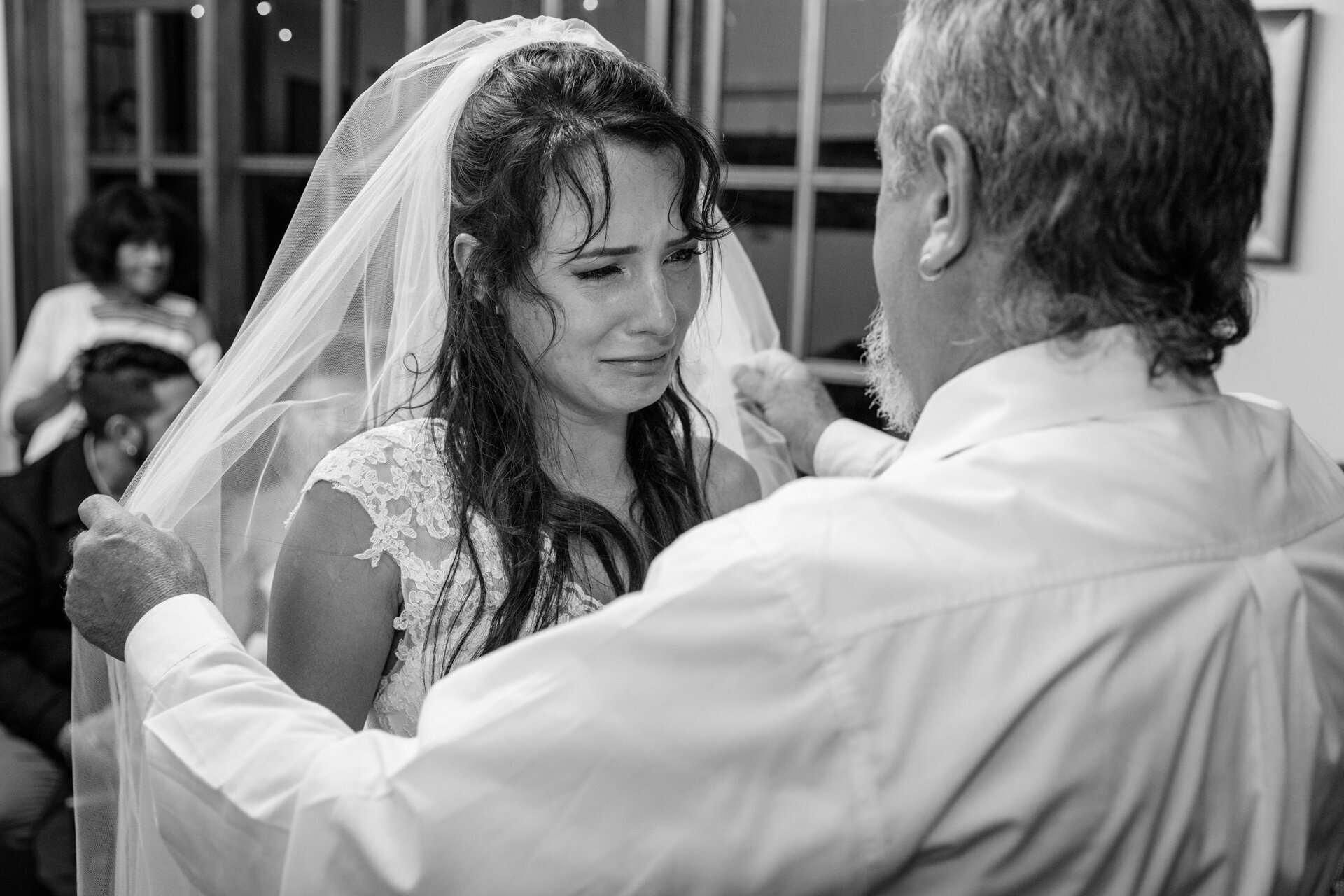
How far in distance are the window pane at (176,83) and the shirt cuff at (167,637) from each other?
10.1ft

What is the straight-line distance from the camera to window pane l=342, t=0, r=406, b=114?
11.2 feet

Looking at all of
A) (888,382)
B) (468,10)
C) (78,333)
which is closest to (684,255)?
(888,382)

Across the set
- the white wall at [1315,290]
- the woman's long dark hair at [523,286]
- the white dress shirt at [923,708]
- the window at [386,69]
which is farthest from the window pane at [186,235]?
the white dress shirt at [923,708]

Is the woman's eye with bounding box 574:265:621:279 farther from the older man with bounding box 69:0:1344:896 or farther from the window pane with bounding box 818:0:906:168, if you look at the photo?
the window pane with bounding box 818:0:906:168

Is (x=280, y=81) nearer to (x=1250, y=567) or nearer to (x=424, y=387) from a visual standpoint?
(x=424, y=387)

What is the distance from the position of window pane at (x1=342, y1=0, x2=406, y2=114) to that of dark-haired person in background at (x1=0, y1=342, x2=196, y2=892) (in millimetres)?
1136

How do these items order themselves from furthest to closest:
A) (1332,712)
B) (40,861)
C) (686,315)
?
(40,861)
(686,315)
(1332,712)

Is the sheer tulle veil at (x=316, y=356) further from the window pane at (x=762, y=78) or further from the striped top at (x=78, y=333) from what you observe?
the striped top at (x=78, y=333)

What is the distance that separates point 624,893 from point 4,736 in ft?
7.03

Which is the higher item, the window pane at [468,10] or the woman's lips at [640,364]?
the window pane at [468,10]

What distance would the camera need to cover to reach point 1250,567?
85 cm

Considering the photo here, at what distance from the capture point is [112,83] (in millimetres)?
3820

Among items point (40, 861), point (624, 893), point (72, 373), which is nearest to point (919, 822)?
point (624, 893)

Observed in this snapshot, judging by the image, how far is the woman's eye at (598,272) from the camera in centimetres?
137
